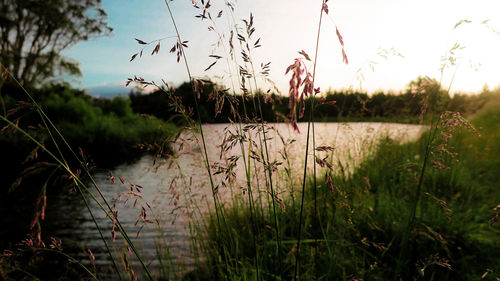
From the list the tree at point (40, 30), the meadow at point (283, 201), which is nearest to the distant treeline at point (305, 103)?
the meadow at point (283, 201)

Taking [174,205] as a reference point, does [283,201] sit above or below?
above

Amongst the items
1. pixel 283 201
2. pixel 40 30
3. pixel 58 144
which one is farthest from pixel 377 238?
pixel 40 30

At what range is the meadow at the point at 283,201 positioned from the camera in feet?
4.60

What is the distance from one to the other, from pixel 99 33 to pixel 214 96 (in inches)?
1005

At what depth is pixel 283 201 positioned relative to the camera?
2307mm

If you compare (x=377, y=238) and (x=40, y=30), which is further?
(x=40, y=30)

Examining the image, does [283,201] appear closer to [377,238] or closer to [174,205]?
[377,238]

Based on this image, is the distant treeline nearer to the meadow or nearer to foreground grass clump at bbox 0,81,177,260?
the meadow

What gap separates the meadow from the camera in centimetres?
140

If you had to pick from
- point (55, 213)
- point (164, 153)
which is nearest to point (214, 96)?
point (164, 153)

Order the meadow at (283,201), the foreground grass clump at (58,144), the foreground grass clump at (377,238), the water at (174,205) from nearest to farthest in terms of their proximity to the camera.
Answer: the meadow at (283,201), the foreground grass clump at (377,238), the water at (174,205), the foreground grass clump at (58,144)

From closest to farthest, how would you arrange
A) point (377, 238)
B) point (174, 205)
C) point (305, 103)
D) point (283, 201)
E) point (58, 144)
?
point (305, 103) → point (283, 201) → point (377, 238) → point (174, 205) → point (58, 144)

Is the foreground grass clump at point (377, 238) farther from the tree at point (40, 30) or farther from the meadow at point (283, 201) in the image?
the tree at point (40, 30)

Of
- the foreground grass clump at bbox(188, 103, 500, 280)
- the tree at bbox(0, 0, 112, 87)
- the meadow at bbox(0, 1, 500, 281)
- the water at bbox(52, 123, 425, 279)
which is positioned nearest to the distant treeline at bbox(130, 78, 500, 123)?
the meadow at bbox(0, 1, 500, 281)
